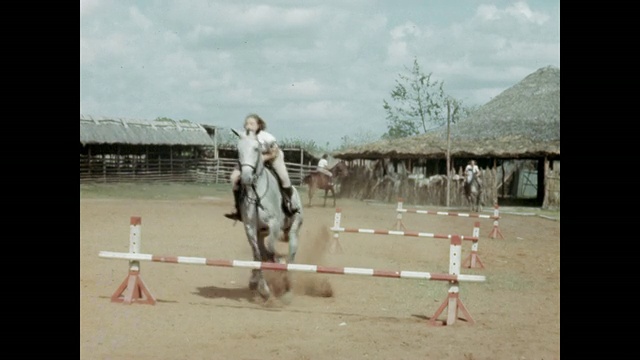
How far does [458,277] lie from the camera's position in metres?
8.77

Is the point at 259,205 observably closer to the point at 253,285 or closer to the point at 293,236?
Result: the point at 293,236

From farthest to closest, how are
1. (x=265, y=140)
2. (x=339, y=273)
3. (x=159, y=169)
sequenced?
(x=159, y=169) < (x=265, y=140) < (x=339, y=273)

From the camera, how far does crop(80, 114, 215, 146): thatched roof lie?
44534 mm

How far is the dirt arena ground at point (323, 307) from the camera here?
7.42 metres

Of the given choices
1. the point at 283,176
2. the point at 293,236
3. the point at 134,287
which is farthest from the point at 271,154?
the point at 134,287

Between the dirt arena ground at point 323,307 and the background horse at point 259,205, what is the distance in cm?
54

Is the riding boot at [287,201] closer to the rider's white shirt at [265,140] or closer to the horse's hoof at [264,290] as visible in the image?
the rider's white shirt at [265,140]

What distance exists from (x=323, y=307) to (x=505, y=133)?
3232cm

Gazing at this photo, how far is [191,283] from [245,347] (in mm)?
4269

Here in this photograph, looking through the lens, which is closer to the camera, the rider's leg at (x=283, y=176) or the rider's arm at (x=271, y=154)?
the rider's arm at (x=271, y=154)

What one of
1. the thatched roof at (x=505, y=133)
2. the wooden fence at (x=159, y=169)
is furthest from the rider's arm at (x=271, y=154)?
the wooden fence at (x=159, y=169)

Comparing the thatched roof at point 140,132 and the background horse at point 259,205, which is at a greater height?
the thatched roof at point 140,132

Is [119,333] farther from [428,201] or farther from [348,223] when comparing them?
[428,201]

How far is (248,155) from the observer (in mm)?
9445
